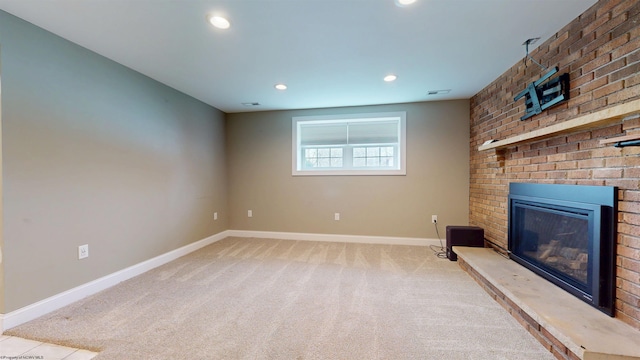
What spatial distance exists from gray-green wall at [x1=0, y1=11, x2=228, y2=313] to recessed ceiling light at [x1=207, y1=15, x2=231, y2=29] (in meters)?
1.40

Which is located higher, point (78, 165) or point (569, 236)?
point (78, 165)

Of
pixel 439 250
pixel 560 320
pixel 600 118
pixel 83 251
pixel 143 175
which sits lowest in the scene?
pixel 439 250

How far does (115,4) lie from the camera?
1675 mm

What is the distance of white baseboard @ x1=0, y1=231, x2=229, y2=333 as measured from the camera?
1.79 metres

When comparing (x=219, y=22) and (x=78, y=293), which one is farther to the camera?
(x=78, y=293)

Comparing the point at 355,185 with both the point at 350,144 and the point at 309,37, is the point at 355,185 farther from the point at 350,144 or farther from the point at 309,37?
the point at 309,37

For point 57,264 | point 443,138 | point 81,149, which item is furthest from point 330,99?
point 57,264

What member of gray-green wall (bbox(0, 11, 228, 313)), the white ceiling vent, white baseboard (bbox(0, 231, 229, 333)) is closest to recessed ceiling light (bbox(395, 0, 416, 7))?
the white ceiling vent

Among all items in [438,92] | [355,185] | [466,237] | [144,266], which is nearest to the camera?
[144,266]

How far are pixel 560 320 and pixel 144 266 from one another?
375cm

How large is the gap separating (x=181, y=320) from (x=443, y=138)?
3.96 metres

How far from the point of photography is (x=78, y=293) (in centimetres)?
219

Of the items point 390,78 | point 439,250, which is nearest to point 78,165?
point 390,78

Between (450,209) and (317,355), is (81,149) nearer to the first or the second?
(317,355)
